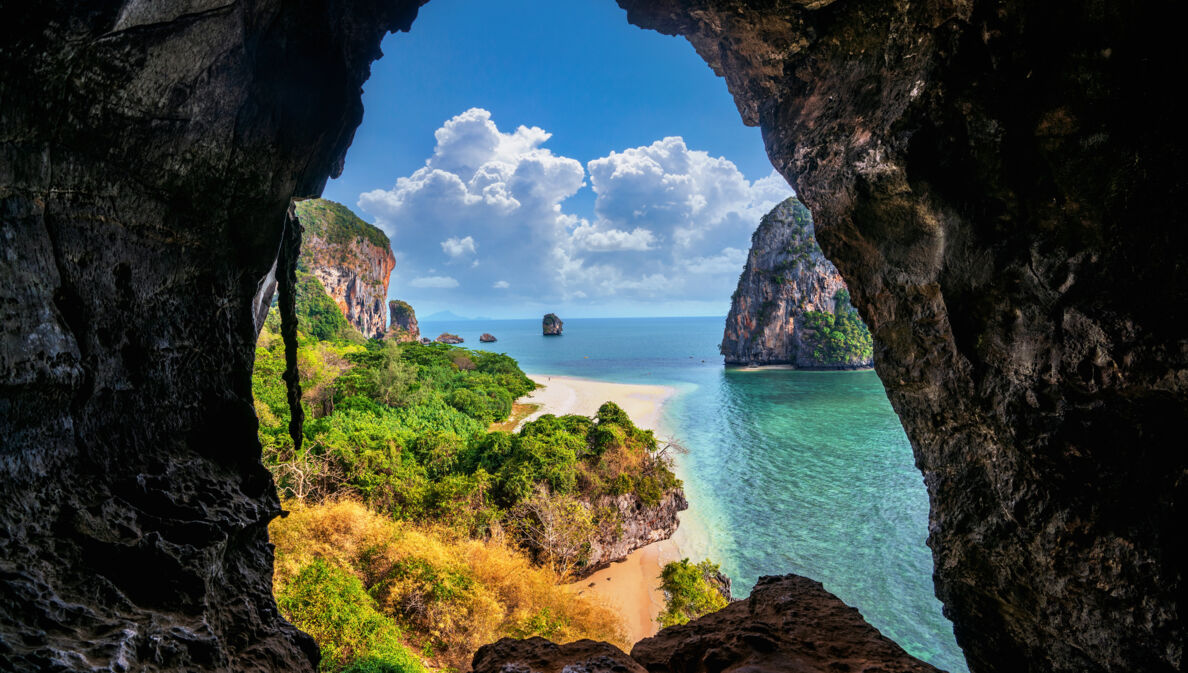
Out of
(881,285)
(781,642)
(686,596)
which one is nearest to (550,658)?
(781,642)

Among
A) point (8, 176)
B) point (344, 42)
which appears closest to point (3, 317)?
point (8, 176)

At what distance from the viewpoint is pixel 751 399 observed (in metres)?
43.6

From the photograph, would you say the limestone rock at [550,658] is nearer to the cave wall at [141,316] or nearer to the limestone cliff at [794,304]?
the cave wall at [141,316]

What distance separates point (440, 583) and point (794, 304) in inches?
2447

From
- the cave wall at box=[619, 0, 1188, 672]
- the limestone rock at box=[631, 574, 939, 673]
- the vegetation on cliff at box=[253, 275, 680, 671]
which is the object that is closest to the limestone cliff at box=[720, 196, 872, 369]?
the vegetation on cliff at box=[253, 275, 680, 671]

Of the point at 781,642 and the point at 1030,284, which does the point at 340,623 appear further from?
the point at 1030,284

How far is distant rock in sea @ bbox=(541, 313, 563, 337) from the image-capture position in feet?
502

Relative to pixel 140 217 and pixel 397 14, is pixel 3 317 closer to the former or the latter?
pixel 140 217

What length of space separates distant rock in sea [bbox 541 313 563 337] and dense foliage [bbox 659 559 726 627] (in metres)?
142

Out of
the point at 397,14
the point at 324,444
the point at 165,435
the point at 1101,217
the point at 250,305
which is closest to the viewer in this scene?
the point at 1101,217

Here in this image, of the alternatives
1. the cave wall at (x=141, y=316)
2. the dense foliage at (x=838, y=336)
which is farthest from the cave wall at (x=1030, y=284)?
the dense foliage at (x=838, y=336)

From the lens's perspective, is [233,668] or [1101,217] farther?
[233,668]

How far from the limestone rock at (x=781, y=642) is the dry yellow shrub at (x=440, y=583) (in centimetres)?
602

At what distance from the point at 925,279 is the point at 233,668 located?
7042 millimetres
